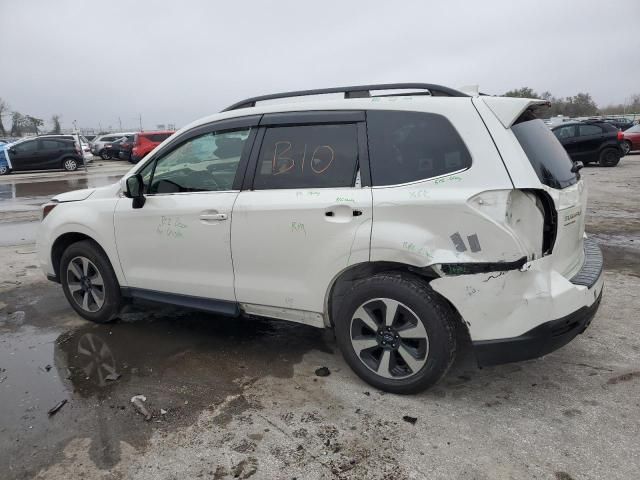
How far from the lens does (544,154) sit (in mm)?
2990

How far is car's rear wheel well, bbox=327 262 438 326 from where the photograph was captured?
295 centimetres

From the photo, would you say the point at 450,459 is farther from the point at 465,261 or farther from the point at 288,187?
the point at 288,187

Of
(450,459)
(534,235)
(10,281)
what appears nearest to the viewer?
(450,459)

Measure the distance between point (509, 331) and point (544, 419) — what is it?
0.58 m

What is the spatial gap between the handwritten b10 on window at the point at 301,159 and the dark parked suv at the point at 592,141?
16.1 meters

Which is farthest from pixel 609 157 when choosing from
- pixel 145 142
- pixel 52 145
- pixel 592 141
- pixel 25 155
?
pixel 25 155

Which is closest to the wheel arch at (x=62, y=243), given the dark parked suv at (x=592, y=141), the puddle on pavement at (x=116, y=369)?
the puddle on pavement at (x=116, y=369)

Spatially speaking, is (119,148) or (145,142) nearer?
(145,142)

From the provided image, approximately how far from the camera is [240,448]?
2.67 m

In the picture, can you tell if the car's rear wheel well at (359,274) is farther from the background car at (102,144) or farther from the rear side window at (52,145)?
the background car at (102,144)

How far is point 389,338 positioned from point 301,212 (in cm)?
95

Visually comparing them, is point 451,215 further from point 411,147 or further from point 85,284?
point 85,284

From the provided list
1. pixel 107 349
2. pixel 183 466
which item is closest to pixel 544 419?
pixel 183 466

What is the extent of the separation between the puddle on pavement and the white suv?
42 cm
